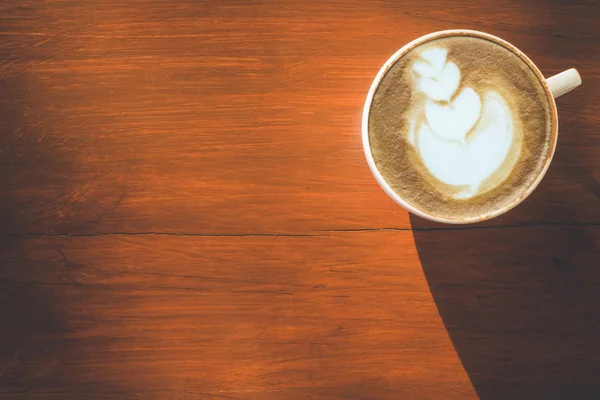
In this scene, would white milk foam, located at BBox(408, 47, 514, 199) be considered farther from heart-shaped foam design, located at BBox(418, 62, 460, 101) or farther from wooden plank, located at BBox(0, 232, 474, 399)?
wooden plank, located at BBox(0, 232, 474, 399)

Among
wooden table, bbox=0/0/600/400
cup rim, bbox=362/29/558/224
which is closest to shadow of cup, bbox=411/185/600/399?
wooden table, bbox=0/0/600/400

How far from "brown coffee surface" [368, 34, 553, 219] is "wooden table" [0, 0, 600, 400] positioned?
134mm

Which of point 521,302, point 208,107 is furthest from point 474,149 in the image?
Answer: point 208,107

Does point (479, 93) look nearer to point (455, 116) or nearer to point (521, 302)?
point (455, 116)

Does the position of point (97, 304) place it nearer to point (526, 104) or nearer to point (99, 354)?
point (99, 354)

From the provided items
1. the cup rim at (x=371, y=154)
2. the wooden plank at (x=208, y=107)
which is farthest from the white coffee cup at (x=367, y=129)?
the wooden plank at (x=208, y=107)

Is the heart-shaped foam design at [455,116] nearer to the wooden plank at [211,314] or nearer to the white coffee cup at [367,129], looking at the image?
the white coffee cup at [367,129]

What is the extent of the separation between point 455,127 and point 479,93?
6 cm

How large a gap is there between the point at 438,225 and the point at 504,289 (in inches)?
6.2

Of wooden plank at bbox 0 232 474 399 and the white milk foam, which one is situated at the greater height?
the white milk foam

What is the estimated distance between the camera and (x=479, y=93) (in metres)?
0.60

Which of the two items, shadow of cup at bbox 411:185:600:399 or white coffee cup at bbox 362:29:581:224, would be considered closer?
white coffee cup at bbox 362:29:581:224

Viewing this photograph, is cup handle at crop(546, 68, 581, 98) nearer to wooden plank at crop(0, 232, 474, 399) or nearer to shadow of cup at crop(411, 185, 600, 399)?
shadow of cup at crop(411, 185, 600, 399)

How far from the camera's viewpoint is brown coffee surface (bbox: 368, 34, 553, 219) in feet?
1.96
